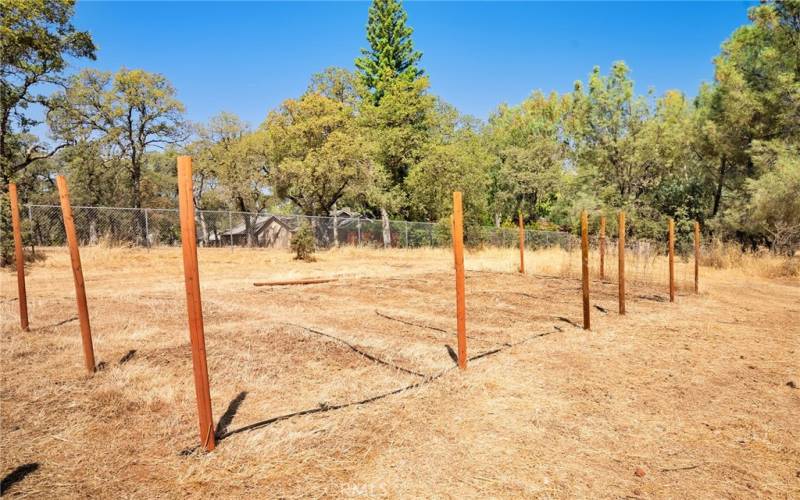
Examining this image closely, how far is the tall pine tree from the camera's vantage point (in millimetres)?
34500

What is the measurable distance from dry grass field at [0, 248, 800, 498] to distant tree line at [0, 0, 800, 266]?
12.2 m

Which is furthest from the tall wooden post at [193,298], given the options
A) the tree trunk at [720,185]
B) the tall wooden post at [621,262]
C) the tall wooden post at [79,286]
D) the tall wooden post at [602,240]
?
the tree trunk at [720,185]

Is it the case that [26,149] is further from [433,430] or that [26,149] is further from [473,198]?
[433,430]

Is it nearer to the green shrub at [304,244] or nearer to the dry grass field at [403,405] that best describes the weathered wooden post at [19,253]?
the dry grass field at [403,405]

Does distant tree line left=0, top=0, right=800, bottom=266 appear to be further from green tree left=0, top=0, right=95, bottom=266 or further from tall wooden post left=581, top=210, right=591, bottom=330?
tall wooden post left=581, top=210, right=591, bottom=330

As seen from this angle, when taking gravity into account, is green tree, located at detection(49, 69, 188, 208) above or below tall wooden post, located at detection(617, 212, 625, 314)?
above

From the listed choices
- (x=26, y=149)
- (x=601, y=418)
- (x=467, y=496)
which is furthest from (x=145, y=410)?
(x=26, y=149)

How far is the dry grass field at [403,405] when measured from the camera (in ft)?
8.68

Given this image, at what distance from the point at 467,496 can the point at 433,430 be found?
0.80m

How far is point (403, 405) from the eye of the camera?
3.68 metres

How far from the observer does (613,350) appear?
18.2 feet

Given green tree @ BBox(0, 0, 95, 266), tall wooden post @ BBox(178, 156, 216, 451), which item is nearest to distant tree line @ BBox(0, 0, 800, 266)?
green tree @ BBox(0, 0, 95, 266)

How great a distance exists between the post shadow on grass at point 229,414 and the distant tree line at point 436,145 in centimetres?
1428

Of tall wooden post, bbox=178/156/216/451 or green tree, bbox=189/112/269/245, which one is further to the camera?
green tree, bbox=189/112/269/245
